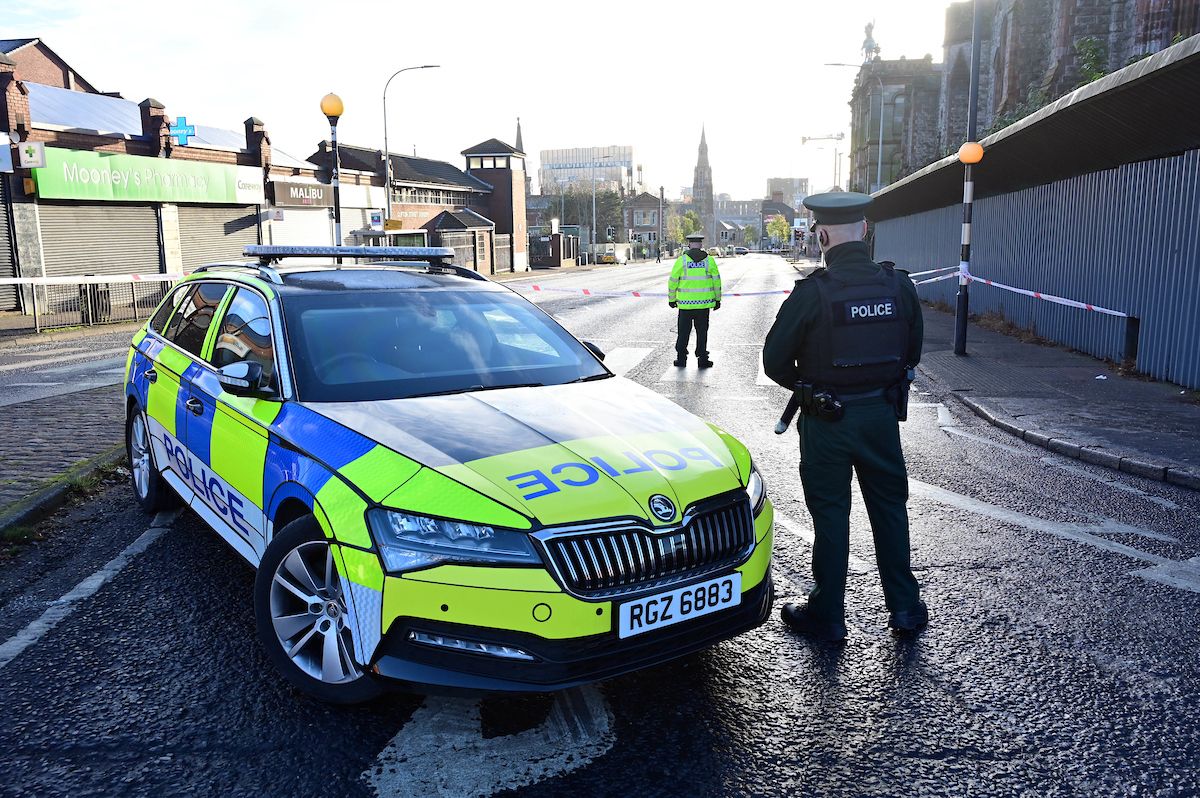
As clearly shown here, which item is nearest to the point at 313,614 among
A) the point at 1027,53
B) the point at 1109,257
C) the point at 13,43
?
the point at 1109,257

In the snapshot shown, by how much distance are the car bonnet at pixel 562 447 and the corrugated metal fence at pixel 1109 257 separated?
9086 mm

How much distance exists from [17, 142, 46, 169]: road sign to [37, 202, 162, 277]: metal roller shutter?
1.67 m

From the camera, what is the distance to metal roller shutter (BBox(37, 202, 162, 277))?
1063 inches

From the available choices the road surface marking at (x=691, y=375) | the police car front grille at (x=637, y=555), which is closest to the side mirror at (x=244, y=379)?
the police car front grille at (x=637, y=555)

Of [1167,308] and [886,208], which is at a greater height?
[886,208]

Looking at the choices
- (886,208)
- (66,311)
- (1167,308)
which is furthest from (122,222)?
(1167,308)

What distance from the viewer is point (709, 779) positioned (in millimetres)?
2992

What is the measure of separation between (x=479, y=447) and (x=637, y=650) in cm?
95

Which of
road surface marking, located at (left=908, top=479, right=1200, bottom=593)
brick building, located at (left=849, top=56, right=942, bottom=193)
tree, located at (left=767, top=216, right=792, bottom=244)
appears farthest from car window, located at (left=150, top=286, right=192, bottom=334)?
tree, located at (left=767, top=216, right=792, bottom=244)

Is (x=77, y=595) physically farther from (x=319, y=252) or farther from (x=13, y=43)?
(x=13, y=43)

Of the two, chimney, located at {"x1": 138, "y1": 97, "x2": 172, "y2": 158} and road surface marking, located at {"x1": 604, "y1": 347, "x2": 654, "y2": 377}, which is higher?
chimney, located at {"x1": 138, "y1": 97, "x2": 172, "y2": 158}

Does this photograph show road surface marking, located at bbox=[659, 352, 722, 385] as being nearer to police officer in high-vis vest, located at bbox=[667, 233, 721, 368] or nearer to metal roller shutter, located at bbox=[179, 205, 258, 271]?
police officer in high-vis vest, located at bbox=[667, 233, 721, 368]

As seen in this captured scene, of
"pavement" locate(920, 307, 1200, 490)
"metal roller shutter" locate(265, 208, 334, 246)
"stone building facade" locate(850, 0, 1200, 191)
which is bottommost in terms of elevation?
"pavement" locate(920, 307, 1200, 490)

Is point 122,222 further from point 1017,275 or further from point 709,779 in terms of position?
point 709,779
